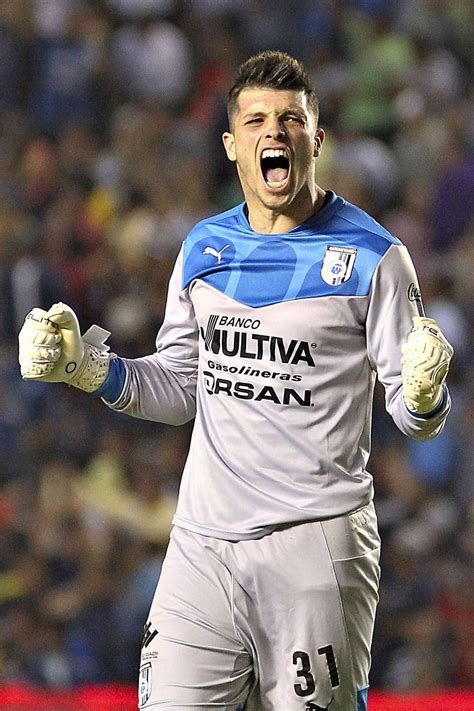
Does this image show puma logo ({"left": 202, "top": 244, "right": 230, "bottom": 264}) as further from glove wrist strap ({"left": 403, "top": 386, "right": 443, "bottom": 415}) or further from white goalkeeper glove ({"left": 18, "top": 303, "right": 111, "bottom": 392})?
glove wrist strap ({"left": 403, "top": 386, "right": 443, "bottom": 415})

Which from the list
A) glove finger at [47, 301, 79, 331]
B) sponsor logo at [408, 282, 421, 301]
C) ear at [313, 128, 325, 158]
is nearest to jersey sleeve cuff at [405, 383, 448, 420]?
sponsor logo at [408, 282, 421, 301]

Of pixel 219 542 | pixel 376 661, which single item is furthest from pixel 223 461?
pixel 376 661

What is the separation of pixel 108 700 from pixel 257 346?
241 centimetres

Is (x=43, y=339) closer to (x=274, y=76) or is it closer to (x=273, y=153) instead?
(x=273, y=153)

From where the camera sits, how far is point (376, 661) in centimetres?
502

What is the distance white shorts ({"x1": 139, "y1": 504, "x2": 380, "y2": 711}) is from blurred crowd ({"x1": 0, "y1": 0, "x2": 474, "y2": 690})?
8.40ft

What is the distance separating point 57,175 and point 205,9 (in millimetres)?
1018

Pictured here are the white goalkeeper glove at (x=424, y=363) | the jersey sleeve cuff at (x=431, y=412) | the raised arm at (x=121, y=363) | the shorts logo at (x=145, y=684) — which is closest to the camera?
the white goalkeeper glove at (x=424, y=363)

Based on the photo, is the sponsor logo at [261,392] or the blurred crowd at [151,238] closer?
the sponsor logo at [261,392]

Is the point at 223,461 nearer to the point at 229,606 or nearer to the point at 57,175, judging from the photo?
the point at 229,606

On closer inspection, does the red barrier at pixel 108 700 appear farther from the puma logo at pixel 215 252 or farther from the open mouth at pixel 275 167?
the open mouth at pixel 275 167

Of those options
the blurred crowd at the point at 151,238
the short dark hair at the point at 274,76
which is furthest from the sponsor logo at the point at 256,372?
the blurred crowd at the point at 151,238

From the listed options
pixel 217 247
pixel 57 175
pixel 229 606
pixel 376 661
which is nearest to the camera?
pixel 229 606

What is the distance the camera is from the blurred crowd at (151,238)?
198 inches
